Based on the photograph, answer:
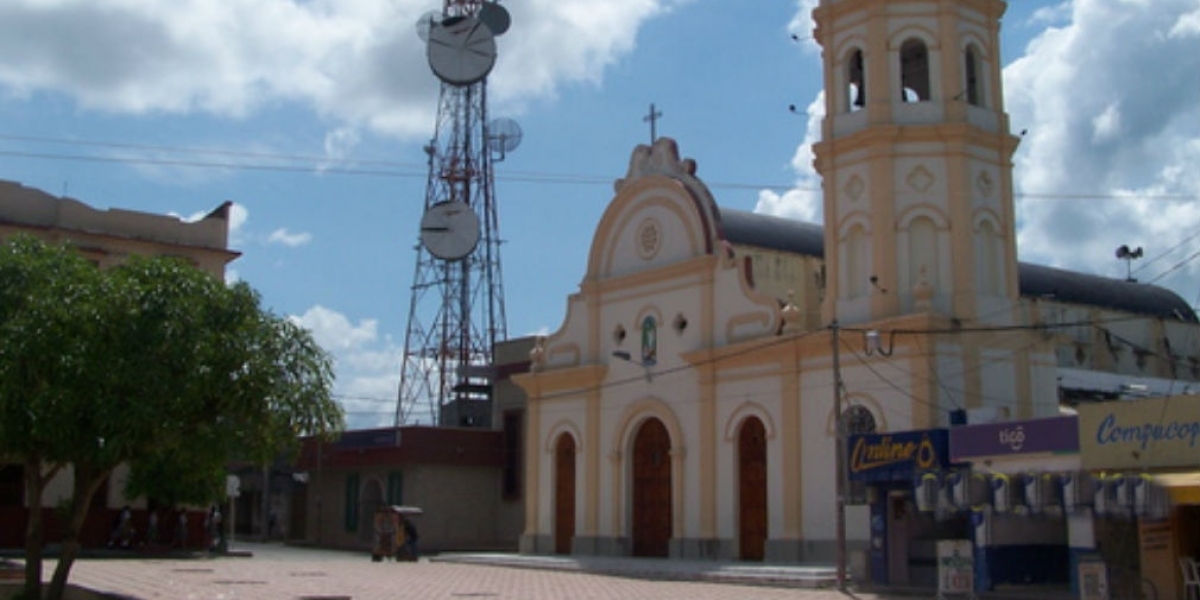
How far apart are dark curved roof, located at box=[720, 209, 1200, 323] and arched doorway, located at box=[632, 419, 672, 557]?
20.9ft

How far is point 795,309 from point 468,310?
21.5 m

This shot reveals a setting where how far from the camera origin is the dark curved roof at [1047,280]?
42.6 m

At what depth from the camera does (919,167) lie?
33.1 m

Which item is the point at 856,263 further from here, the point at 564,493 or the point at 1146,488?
the point at 564,493

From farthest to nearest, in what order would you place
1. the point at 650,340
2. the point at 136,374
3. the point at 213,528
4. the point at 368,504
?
the point at 368,504 → the point at 213,528 → the point at 650,340 → the point at 136,374

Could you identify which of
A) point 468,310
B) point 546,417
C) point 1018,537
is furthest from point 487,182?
point 1018,537

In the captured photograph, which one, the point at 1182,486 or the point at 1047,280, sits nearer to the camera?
the point at 1182,486

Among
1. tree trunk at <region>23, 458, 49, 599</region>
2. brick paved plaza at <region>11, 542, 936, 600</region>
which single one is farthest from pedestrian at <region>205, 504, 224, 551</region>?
tree trunk at <region>23, 458, 49, 599</region>

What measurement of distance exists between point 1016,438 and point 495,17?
3242cm

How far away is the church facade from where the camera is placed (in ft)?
105

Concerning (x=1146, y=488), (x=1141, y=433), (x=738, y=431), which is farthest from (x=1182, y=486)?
(x=738, y=431)

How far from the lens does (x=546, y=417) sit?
42.7 m

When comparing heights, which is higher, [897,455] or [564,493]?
[897,455]

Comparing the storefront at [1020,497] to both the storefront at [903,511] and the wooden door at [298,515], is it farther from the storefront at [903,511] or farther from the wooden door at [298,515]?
the wooden door at [298,515]
